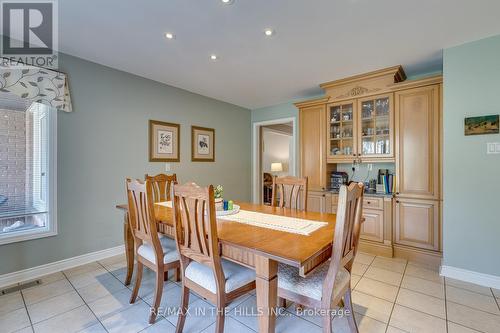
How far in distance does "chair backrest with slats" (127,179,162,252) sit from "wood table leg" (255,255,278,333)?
A: 0.90 metres

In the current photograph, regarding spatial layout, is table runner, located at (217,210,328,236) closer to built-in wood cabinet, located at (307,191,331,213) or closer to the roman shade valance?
built-in wood cabinet, located at (307,191,331,213)

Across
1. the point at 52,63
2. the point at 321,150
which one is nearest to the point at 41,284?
the point at 52,63

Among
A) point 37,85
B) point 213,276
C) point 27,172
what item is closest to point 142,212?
point 213,276

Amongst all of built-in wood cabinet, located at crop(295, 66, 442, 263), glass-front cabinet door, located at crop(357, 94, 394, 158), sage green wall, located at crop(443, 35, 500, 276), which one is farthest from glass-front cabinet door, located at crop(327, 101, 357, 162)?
sage green wall, located at crop(443, 35, 500, 276)

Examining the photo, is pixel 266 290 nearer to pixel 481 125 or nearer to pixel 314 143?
pixel 481 125

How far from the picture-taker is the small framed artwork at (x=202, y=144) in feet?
12.9

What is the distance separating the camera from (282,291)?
4.74ft

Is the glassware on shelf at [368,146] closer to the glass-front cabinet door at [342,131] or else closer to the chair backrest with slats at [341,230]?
the glass-front cabinet door at [342,131]

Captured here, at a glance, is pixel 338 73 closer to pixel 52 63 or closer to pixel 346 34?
pixel 346 34

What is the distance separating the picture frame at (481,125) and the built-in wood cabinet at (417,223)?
2.79ft

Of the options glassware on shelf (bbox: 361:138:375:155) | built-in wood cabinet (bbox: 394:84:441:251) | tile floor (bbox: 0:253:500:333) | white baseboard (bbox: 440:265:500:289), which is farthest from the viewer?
glassware on shelf (bbox: 361:138:375:155)

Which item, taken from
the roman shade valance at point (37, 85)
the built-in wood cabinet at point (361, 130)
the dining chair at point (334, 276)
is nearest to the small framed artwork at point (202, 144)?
the roman shade valance at point (37, 85)

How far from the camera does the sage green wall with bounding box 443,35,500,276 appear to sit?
2.28 metres

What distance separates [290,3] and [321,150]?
2.21 meters
